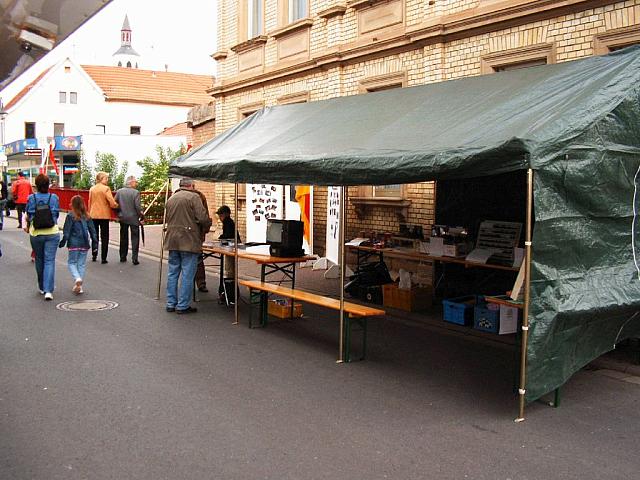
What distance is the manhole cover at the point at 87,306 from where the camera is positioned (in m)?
10.1

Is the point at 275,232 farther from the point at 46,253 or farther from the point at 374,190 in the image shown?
the point at 374,190

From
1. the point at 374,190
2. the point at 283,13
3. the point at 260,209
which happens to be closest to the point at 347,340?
the point at 374,190

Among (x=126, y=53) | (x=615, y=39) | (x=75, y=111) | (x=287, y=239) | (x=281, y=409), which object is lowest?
(x=281, y=409)

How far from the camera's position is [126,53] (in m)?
126

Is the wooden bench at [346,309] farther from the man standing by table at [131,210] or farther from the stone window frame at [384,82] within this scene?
the man standing by table at [131,210]

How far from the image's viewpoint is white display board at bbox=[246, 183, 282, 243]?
14.1m

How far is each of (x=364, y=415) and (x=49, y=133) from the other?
63085 mm

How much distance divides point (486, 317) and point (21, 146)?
49.6 m

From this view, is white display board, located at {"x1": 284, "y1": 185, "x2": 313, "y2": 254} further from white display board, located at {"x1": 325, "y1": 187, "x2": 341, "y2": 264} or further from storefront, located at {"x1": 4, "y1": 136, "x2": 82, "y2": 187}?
storefront, located at {"x1": 4, "y1": 136, "x2": 82, "y2": 187}

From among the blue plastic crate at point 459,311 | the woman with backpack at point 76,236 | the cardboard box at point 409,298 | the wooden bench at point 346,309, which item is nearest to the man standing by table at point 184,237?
the wooden bench at point 346,309

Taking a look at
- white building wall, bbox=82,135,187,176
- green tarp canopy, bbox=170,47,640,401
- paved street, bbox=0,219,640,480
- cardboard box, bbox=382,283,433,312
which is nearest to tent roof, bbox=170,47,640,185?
green tarp canopy, bbox=170,47,640,401

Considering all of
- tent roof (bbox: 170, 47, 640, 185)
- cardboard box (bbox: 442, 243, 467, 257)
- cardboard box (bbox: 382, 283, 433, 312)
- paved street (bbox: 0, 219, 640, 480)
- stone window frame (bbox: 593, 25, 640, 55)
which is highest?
stone window frame (bbox: 593, 25, 640, 55)

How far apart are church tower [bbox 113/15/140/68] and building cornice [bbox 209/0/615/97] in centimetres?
11851

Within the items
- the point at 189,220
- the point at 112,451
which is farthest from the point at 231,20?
the point at 112,451
